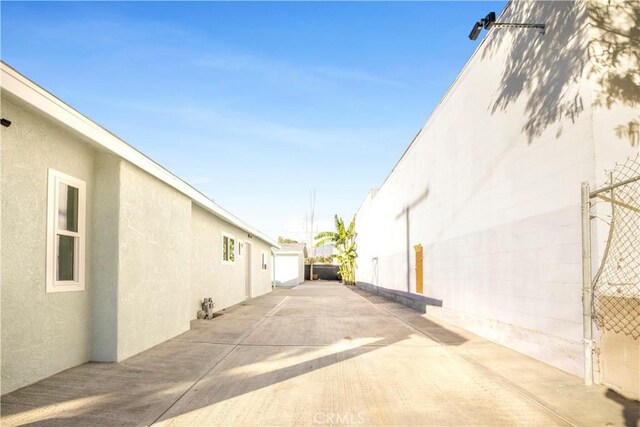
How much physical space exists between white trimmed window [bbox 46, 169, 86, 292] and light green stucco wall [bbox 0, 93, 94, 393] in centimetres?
10

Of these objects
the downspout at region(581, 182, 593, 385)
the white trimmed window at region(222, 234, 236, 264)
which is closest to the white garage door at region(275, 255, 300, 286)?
the white trimmed window at region(222, 234, 236, 264)

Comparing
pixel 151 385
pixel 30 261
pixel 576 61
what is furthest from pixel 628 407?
pixel 30 261

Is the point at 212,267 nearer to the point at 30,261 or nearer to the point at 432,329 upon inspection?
the point at 432,329

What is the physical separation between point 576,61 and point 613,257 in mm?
2700

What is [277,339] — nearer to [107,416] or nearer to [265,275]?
[107,416]

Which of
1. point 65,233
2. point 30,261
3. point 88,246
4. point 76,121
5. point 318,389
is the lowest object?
point 318,389

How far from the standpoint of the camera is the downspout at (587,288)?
5430mm

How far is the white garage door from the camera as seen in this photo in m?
36.5

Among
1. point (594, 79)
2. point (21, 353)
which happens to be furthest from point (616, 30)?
point (21, 353)

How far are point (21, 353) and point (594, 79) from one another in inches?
304

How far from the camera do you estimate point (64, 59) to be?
1014cm

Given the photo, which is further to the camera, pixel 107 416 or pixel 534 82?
pixel 534 82
